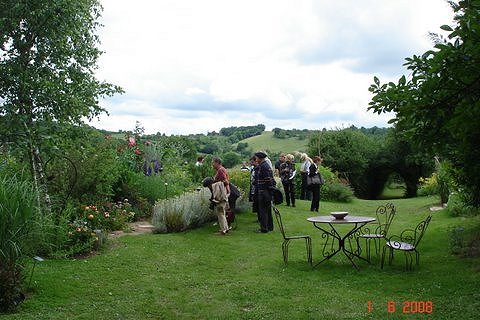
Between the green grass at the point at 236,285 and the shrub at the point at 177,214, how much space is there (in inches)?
46.9

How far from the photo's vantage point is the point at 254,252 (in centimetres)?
930

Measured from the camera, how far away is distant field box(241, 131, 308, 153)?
47.7m

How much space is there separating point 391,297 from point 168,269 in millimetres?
3598

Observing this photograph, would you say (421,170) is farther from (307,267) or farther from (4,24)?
(4,24)

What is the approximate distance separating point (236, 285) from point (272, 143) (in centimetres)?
4643

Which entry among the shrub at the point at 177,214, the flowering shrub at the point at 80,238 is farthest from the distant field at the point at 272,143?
the flowering shrub at the point at 80,238

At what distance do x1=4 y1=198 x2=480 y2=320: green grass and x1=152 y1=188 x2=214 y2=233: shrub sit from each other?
1.19 m

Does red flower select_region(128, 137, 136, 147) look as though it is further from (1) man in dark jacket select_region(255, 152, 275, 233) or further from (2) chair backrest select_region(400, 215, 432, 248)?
(2) chair backrest select_region(400, 215, 432, 248)

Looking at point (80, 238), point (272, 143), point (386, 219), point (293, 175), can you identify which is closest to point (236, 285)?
point (80, 238)

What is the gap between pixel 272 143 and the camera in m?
53.2

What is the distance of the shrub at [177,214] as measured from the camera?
1095 centimetres

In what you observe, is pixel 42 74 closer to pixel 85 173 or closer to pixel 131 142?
pixel 85 173

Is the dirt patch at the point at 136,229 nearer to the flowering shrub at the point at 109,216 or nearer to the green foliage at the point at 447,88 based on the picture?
the flowering shrub at the point at 109,216

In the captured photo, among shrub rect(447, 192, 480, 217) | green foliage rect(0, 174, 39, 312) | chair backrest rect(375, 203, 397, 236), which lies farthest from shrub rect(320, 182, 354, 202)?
green foliage rect(0, 174, 39, 312)
